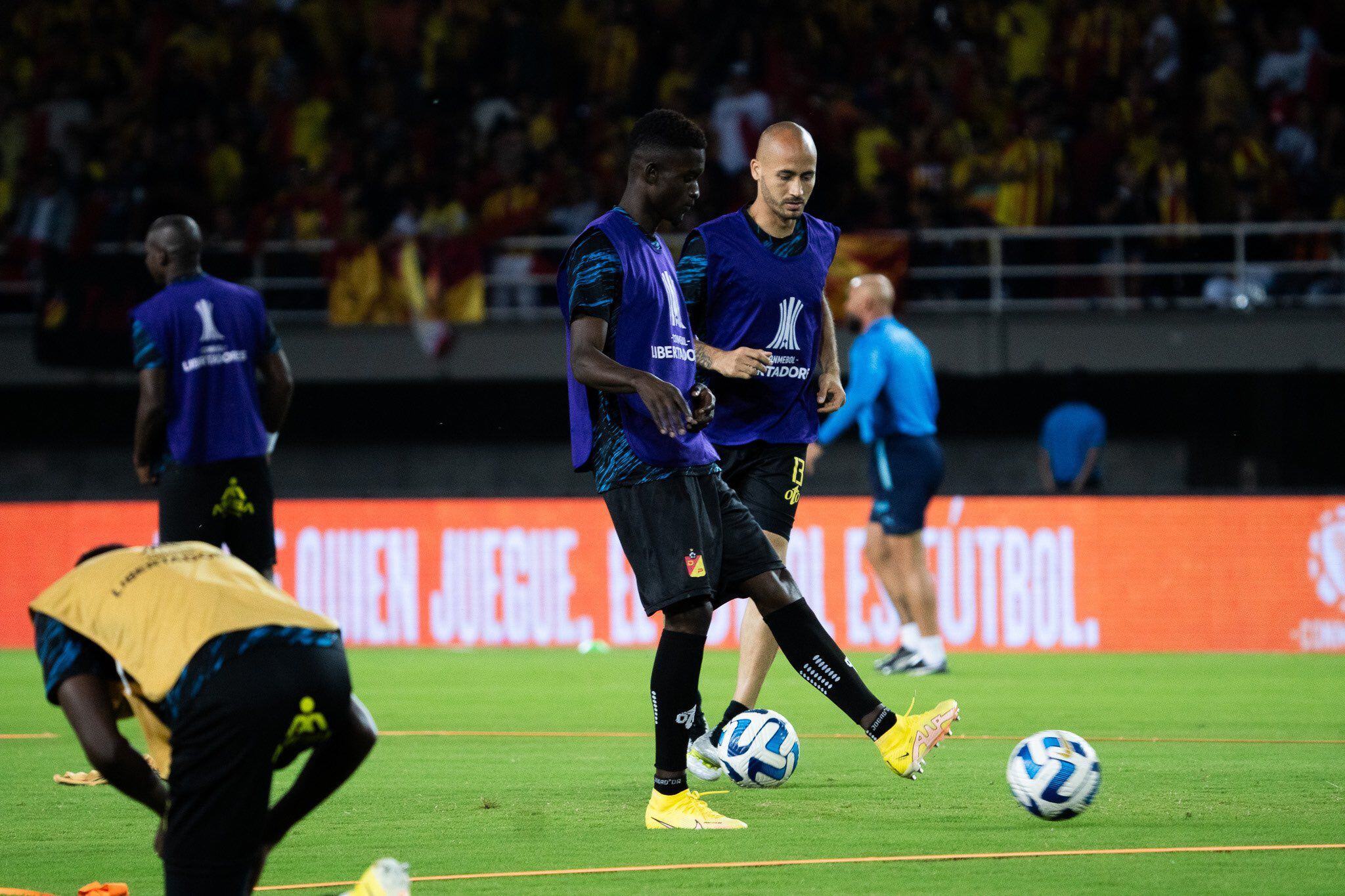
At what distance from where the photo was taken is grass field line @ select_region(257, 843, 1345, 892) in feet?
16.2

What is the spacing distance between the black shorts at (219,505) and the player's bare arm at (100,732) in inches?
131

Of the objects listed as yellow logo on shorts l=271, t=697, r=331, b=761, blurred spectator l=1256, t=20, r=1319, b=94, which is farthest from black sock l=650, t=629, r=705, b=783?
blurred spectator l=1256, t=20, r=1319, b=94

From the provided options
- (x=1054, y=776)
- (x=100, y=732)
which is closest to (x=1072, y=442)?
(x=1054, y=776)

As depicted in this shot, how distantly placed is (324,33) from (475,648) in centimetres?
936

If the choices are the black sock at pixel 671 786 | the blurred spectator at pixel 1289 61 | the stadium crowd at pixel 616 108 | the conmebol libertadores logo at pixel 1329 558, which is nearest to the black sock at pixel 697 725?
the black sock at pixel 671 786

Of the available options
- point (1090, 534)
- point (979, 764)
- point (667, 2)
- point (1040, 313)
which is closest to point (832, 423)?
point (1090, 534)

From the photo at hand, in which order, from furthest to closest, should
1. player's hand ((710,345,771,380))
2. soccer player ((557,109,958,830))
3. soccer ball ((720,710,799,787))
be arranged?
soccer ball ((720,710,799,787)) → player's hand ((710,345,771,380)) → soccer player ((557,109,958,830))

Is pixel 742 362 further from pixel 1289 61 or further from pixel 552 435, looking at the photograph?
pixel 1289 61

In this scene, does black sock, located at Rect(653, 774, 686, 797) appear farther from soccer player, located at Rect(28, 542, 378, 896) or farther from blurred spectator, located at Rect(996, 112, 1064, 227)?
blurred spectator, located at Rect(996, 112, 1064, 227)

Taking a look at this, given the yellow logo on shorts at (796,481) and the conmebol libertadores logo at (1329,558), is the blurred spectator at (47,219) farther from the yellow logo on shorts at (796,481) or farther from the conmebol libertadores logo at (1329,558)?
the yellow logo on shorts at (796,481)

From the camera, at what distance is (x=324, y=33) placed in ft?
67.2

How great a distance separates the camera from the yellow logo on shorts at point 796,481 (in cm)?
698

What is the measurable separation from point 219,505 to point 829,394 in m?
2.50

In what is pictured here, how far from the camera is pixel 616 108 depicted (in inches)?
758
